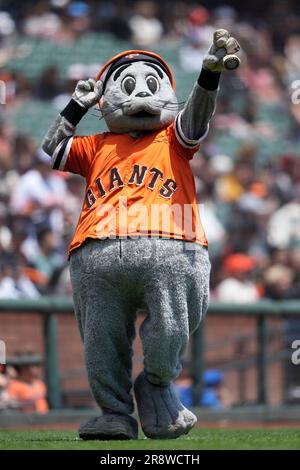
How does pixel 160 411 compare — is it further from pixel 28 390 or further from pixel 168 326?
pixel 28 390

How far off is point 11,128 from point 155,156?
649 centimetres

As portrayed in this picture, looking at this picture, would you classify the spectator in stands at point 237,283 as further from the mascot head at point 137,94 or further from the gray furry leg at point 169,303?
the gray furry leg at point 169,303

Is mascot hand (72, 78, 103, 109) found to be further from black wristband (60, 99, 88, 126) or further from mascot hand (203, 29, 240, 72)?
mascot hand (203, 29, 240, 72)

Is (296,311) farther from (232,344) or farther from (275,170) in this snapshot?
(275,170)

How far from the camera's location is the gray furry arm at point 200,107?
4.55m

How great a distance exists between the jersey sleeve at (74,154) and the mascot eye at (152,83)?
347 millimetres

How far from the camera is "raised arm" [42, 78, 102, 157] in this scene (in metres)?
Result: 4.88

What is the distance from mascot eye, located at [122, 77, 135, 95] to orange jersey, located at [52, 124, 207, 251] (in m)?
0.20

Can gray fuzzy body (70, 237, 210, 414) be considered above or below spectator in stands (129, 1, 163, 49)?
below

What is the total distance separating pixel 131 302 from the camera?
4.64 meters

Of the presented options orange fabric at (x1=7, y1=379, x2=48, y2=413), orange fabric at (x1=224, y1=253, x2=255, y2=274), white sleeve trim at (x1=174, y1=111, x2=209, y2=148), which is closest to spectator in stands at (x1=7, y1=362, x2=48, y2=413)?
orange fabric at (x1=7, y1=379, x2=48, y2=413)

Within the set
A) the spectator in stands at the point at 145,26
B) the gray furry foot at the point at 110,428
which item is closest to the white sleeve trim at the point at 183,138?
the gray furry foot at the point at 110,428

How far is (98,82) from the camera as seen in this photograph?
4.95 metres

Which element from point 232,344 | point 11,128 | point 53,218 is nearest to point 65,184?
point 53,218
